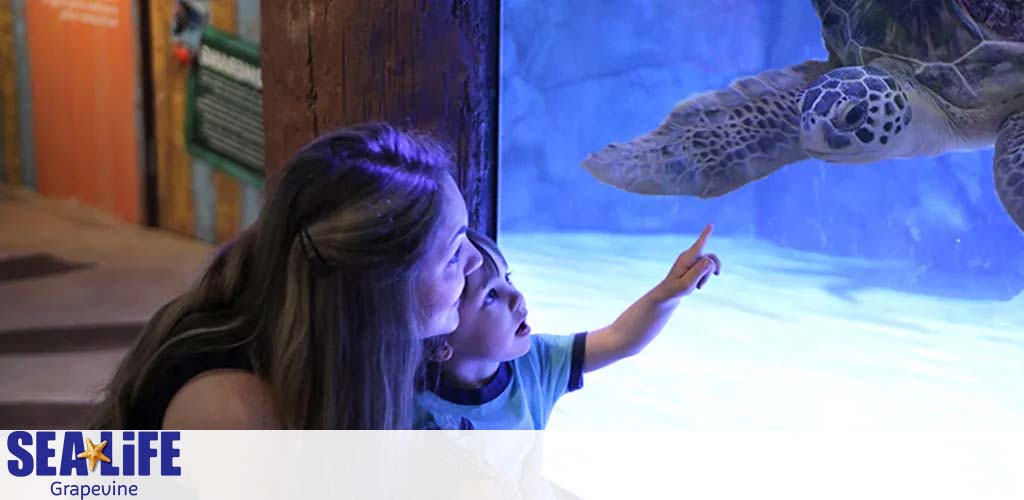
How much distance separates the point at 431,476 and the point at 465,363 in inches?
6.8

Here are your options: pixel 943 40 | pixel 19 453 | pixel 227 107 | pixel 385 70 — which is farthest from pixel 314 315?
pixel 227 107

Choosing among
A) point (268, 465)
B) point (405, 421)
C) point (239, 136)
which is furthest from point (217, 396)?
point (239, 136)

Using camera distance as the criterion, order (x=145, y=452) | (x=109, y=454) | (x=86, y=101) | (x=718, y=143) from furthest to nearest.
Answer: (x=86, y=101)
(x=718, y=143)
(x=109, y=454)
(x=145, y=452)

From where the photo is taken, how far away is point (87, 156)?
215 inches

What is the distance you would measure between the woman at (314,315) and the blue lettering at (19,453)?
50cm

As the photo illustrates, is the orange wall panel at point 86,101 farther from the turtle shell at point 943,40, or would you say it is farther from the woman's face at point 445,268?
the woman's face at point 445,268

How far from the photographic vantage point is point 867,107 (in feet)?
4.95

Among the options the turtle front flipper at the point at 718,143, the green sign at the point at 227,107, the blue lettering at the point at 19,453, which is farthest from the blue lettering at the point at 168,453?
the green sign at the point at 227,107

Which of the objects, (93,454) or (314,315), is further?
(93,454)

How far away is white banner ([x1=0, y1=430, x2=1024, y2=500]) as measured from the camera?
3.40 feet

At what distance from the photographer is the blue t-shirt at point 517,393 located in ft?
4.06

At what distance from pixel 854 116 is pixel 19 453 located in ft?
4.33

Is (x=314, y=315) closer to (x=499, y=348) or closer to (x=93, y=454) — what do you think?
(x=499, y=348)

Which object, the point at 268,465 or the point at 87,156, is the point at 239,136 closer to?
the point at 87,156
